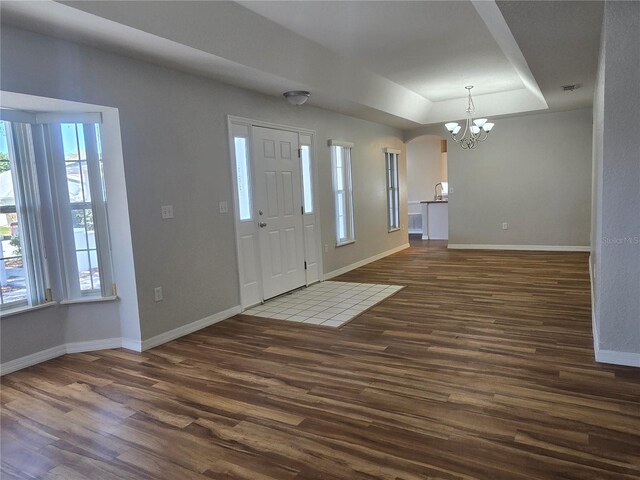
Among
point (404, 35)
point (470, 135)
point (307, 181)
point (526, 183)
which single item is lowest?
point (526, 183)

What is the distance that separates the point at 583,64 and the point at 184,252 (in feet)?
13.1

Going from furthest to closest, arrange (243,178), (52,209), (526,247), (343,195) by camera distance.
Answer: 1. (526,247)
2. (343,195)
3. (243,178)
4. (52,209)

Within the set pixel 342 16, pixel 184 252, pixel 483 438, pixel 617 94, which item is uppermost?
pixel 342 16

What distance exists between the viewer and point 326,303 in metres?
4.71

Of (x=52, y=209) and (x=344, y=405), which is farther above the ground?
(x=52, y=209)

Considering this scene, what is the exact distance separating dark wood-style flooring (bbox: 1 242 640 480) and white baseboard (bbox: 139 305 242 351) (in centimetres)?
8

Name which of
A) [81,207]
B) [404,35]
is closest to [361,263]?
[404,35]

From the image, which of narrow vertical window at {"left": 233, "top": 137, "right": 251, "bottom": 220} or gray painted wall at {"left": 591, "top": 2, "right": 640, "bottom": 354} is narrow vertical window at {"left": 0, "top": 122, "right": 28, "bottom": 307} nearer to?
narrow vertical window at {"left": 233, "top": 137, "right": 251, "bottom": 220}

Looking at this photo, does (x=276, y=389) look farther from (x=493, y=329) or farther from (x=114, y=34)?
(x=114, y=34)

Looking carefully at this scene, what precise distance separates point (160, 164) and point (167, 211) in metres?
0.39

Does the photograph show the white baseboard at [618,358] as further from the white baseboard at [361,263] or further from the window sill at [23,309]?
the window sill at [23,309]

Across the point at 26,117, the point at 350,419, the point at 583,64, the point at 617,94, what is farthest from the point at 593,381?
the point at 26,117

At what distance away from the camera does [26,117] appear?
3.24 m

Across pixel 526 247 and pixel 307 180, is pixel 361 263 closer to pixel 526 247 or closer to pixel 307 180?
pixel 307 180
